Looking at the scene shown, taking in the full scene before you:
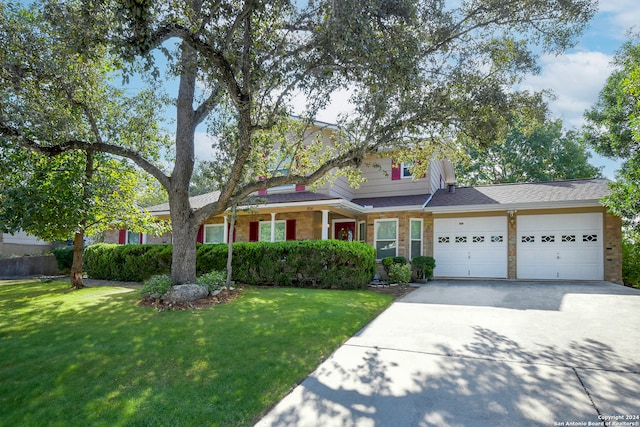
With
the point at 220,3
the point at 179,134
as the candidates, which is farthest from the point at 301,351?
the point at 179,134

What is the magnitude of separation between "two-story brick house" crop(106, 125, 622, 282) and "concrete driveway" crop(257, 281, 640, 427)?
5.75 m

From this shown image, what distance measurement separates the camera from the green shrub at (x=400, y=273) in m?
12.3

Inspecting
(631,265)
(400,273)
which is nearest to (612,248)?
(631,265)

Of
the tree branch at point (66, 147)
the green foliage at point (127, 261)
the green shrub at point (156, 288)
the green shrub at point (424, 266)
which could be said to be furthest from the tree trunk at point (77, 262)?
the green shrub at point (424, 266)

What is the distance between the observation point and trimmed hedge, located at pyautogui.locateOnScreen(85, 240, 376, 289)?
10.9 meters

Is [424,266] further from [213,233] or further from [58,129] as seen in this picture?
[58,129]

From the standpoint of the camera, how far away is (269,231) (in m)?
15.6

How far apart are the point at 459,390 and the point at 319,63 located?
18.9 feet

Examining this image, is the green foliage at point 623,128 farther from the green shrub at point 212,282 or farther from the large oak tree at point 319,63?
the green shrub at point 212,282

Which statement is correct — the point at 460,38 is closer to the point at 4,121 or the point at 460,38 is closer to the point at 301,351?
the point at 301,351

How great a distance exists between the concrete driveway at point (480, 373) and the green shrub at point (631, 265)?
23.0 ft

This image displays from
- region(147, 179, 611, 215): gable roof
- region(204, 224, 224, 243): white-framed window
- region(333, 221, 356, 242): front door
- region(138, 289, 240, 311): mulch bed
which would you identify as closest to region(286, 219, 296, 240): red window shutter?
region(147, 179, 611, 215): gable roof

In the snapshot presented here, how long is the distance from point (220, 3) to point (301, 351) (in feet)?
18.9

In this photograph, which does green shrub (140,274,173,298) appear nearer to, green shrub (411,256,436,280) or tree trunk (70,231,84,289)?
tree trunk (70,231,84,289)
